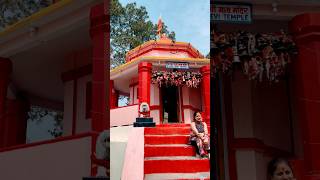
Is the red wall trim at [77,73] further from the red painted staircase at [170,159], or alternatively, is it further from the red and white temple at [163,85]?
the red painted staircase at [170,159]

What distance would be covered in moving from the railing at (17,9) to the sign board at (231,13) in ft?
11.1

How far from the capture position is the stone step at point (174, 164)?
8.02 ft

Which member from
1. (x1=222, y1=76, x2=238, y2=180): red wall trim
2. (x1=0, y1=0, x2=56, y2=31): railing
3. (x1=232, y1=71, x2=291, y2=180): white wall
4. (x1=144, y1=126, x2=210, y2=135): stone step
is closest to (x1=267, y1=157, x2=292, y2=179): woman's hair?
(x1=232, y1=71, x2=291, y2=180): white wall

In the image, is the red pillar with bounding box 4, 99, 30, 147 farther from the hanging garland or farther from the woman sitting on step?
the woman sitting on step

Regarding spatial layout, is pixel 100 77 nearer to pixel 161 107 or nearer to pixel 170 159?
pixel 161 107

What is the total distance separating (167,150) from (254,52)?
1523mm

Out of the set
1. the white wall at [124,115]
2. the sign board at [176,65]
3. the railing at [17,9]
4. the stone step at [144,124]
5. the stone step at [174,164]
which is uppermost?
the railing at [17,9]

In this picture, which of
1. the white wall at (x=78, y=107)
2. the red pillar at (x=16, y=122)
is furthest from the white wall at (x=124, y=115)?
the red pillar at (x=16, y=122)

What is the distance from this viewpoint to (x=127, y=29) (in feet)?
9.76

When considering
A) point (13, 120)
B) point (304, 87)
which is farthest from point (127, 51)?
point (13, 120)

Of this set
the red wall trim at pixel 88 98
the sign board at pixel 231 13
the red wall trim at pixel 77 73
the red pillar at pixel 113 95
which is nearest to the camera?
the red pillar at pixel 113 95

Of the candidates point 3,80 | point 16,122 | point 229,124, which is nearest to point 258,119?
point 229,124

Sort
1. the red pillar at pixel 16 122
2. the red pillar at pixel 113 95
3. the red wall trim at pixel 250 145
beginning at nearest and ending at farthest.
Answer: the red pillar at pixel 113 95 < the red wall trim at pixel 250 145 < the red pillar at pixel 16 122

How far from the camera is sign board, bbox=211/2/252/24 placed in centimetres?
338
